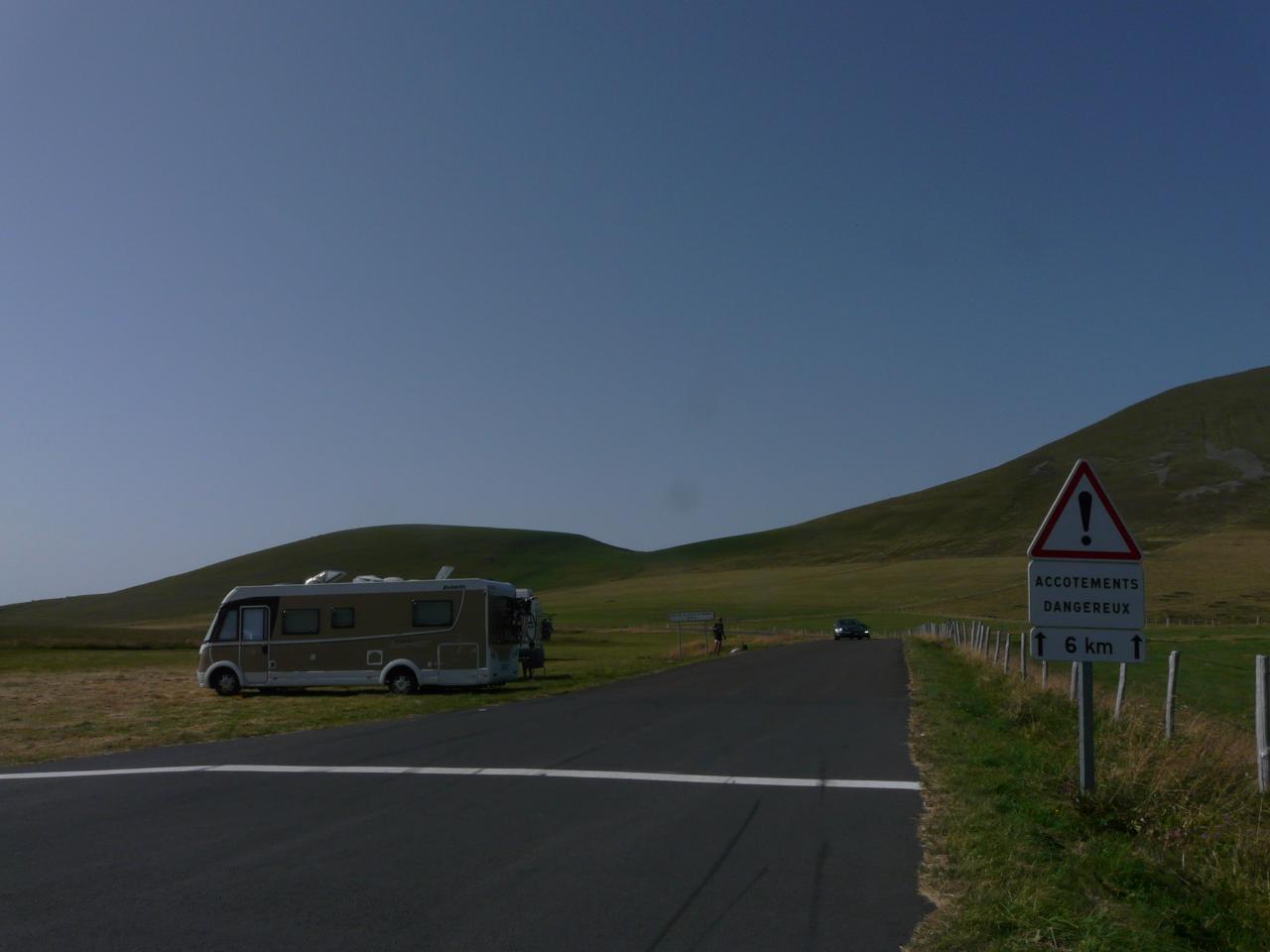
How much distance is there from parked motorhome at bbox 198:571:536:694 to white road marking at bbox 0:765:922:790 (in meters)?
13.1

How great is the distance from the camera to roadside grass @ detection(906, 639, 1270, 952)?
5.91m

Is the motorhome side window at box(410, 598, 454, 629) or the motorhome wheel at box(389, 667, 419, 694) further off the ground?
the motorhome side window at box(410, 598, 454, 629)

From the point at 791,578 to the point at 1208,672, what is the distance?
84.8 meters

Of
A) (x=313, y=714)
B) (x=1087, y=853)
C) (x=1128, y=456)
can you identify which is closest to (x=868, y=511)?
(x=1128, y=456)

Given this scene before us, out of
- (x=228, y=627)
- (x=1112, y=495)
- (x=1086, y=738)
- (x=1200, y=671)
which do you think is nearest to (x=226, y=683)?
(x=228, y=627)

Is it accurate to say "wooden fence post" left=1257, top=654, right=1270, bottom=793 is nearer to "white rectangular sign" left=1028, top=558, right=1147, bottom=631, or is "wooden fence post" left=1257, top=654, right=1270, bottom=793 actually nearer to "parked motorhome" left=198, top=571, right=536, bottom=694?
"white rectangular sign" left=1028, top=558, right=1147, bottom=631

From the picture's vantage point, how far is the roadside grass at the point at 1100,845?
5.91 metres

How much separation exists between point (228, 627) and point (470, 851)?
69.7 ft

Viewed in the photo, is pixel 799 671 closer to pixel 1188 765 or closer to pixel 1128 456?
pixel 1188 765

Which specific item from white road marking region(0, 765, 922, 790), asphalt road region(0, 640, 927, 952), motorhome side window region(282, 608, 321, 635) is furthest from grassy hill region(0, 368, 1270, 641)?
asphalt road region(0, 640, 927, 952)

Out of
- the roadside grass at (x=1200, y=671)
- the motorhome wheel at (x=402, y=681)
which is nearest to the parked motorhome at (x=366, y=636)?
the motorhome wheel at (x=402, y=681)

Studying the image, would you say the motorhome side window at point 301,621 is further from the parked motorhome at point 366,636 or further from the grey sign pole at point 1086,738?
the grey sign pole at point 1086,738

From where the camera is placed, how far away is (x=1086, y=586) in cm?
849

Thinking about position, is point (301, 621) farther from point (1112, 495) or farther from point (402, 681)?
point (1112, 495)
